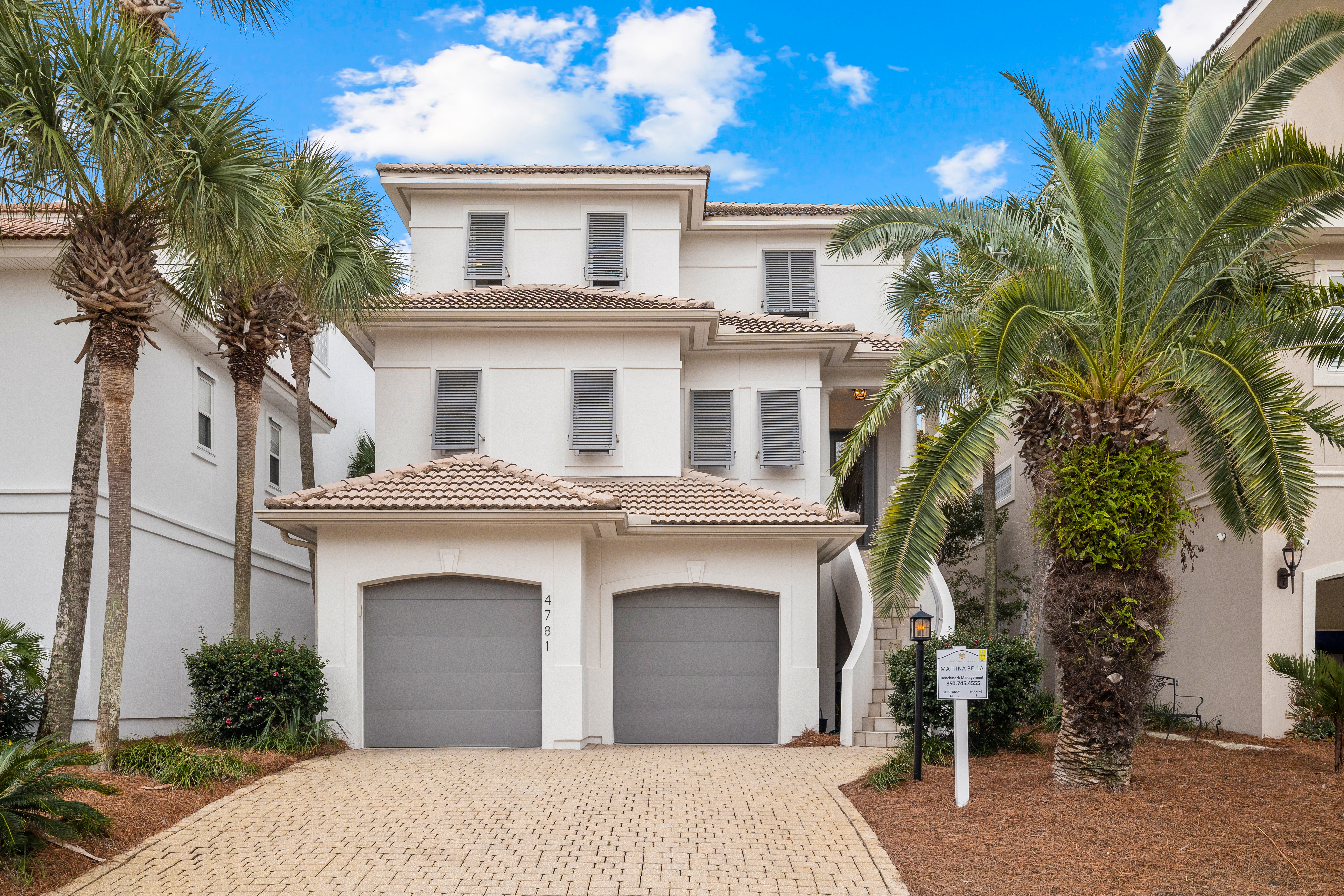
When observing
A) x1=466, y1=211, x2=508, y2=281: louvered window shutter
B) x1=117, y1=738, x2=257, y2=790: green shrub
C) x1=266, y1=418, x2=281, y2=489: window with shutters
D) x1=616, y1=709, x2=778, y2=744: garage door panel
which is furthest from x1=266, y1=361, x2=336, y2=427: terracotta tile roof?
x1=616, y1=709, x2=778, y2=744: garage door panel

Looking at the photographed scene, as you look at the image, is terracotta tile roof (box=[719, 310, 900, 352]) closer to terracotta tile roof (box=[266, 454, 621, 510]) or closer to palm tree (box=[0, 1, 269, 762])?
terracotta tile roof (box=[266, 454, 621, 510])

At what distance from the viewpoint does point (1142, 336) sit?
1013 centimetres

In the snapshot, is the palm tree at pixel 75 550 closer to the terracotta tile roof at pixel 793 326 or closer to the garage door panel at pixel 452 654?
the garage door panel at pixel 452 654

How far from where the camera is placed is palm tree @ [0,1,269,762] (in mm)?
10242

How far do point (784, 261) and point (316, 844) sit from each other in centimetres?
1598

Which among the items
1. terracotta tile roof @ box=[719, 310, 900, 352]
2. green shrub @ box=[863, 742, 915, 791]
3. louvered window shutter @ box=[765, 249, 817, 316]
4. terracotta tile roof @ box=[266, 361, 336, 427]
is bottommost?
green shrub @ box=[863, 742, 915, 791]

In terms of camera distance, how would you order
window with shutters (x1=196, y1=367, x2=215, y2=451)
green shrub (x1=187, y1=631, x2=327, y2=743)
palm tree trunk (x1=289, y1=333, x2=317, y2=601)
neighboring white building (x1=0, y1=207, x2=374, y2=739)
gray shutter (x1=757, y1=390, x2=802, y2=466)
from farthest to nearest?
gray shutter (x1=757, y1=390, x2=802, y2=466), palm tree trunk (x1=289, y1=333, x2=317, y2=601), window with shutters (x1=196, y1=367, x2=215, y2=451), neighboring white building (x1=0, y1=207, x2=374, y2=739), green shrub (x1=187, y1=631, x2=327, y2=743)

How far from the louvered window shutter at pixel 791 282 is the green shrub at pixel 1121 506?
Result: 474 inches

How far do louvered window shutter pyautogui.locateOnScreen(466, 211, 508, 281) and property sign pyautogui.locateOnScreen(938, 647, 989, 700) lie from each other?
43.1ft

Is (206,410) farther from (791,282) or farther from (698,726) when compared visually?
(791,282)

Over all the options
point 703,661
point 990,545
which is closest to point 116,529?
point 703,661

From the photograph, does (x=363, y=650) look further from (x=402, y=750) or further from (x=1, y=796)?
(x=1, y=796)

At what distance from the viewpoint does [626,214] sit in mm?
21000

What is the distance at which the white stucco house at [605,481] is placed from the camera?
1549 centimetres
